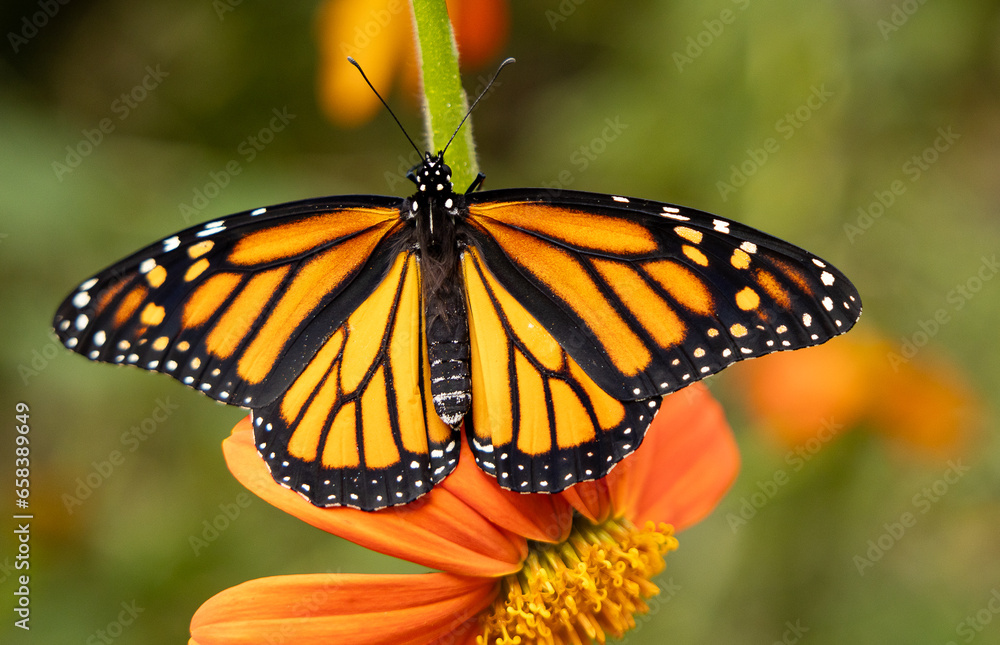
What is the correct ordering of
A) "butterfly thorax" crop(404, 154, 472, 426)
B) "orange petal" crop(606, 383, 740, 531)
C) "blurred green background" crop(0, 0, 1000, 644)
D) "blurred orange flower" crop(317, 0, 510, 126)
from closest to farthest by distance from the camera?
"butterfly thorax" crop(404, 154, 472, 426) → "orange petal" crop(606, 383, 740, 531) → "blurred orange flower" crop(317, 0, 510, 126) → "blurred green background" crop(0, 0, 1000, 644)

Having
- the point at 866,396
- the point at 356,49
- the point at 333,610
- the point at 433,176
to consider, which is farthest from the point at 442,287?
the point at 866,396

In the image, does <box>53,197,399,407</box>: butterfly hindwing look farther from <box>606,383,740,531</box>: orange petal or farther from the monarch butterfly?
<box>606,383,740,531</box>: orange petal

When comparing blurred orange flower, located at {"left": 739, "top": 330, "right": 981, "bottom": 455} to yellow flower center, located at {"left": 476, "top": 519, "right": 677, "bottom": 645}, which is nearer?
yellow flower center, located at {"left": 476, "top": 519, "right": 677, "bottom": 645}

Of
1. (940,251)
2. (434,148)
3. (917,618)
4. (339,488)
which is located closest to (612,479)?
(339,488)

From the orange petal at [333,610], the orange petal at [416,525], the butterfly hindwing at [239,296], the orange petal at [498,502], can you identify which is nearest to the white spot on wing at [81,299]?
the butterfly hindwing at [239,296]

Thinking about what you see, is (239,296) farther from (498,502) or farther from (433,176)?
(498,502)

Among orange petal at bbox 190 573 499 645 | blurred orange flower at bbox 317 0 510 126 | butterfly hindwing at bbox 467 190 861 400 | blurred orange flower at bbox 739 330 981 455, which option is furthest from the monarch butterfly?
blurred orange flower at bbox 739 330 981 455

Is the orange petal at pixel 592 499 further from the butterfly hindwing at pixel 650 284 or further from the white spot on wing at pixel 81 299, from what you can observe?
the white spot on wing at pixel 81 299
